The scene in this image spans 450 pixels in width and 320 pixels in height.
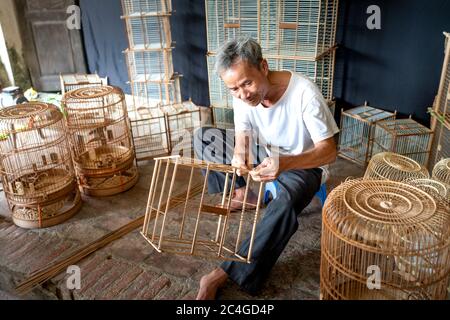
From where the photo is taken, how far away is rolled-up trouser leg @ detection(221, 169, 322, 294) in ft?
6.58

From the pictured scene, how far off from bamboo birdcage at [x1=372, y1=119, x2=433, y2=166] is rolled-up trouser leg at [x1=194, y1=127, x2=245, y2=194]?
123 centimetres

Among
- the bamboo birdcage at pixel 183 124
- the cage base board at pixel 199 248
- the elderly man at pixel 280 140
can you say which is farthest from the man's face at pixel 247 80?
the bamboo birdcage at pixel 183 124

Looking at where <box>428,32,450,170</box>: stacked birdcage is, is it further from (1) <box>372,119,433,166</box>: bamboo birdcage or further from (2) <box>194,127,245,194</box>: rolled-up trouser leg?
(2) <box>194,127,245,194</box>: rolled-up trouser leg

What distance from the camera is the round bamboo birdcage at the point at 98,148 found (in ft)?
9.81

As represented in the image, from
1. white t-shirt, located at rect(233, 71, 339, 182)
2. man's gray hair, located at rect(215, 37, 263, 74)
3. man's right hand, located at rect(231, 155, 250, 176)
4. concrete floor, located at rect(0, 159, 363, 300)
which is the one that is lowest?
concrete floor, located at rect(0, 159, 363, 300)

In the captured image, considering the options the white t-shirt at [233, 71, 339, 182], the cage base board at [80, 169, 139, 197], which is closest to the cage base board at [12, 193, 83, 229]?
the cage base board at [80, 169, 139, 197]

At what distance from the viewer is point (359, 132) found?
341cm

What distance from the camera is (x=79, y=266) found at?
7.63 ft

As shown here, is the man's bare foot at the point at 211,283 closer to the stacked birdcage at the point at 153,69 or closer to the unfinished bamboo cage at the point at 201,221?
the unfinished bamboo cage at the point at 201,221

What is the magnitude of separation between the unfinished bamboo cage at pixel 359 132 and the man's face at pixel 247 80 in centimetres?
146

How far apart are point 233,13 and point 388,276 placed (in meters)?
2.37

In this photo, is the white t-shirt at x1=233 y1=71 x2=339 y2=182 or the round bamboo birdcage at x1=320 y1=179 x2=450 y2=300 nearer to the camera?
the round bamboo birdcage at x1=320 y1=179 x2=450 y2=300

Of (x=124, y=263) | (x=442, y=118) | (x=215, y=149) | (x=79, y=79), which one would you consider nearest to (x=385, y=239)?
(x=215, y=149)

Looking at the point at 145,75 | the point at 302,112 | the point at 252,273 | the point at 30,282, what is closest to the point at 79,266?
the point at 30,282
